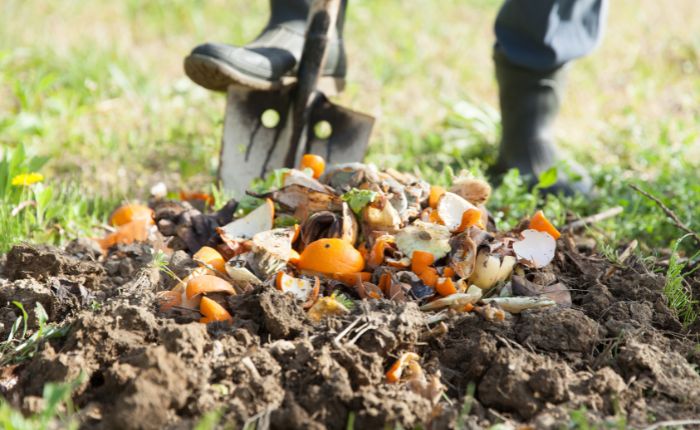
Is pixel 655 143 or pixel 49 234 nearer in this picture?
pixel 49 234

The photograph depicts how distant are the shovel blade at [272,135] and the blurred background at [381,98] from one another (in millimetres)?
233

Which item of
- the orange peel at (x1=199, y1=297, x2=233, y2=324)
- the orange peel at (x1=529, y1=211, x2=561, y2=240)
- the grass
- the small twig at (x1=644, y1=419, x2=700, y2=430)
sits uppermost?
the orange peel at (x1=529, y1=211, x2=561, y2=240)

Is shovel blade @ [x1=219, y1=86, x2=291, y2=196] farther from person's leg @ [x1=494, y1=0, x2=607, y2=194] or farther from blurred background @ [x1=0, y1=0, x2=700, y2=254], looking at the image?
person's leg @ [x1=494, y1=0, x2=607, y2=194]

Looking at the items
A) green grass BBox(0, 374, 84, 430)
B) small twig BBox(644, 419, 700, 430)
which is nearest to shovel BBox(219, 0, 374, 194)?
green grass BBox(0, 374, 84, 430)

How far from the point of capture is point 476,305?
7.02ft

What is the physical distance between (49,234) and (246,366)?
4.46ft

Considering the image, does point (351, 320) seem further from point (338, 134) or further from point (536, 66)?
point (536, 66)

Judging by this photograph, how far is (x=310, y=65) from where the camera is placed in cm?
322

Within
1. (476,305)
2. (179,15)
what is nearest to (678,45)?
(179,15)

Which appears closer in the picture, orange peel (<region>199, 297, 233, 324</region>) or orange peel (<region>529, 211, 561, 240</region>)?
orange peel (<region>199, 297, 233, 324</region>)

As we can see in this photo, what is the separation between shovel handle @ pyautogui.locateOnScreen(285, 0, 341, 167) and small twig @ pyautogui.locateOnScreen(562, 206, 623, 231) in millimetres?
1133

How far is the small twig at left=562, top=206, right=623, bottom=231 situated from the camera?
113 inches

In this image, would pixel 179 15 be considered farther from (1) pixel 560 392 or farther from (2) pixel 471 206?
(1) pixel 560 392

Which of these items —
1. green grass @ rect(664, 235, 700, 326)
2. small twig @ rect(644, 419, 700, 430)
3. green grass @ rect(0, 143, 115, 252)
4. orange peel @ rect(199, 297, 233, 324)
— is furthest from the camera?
green grass @ rect(0, 143, 115, 252)
